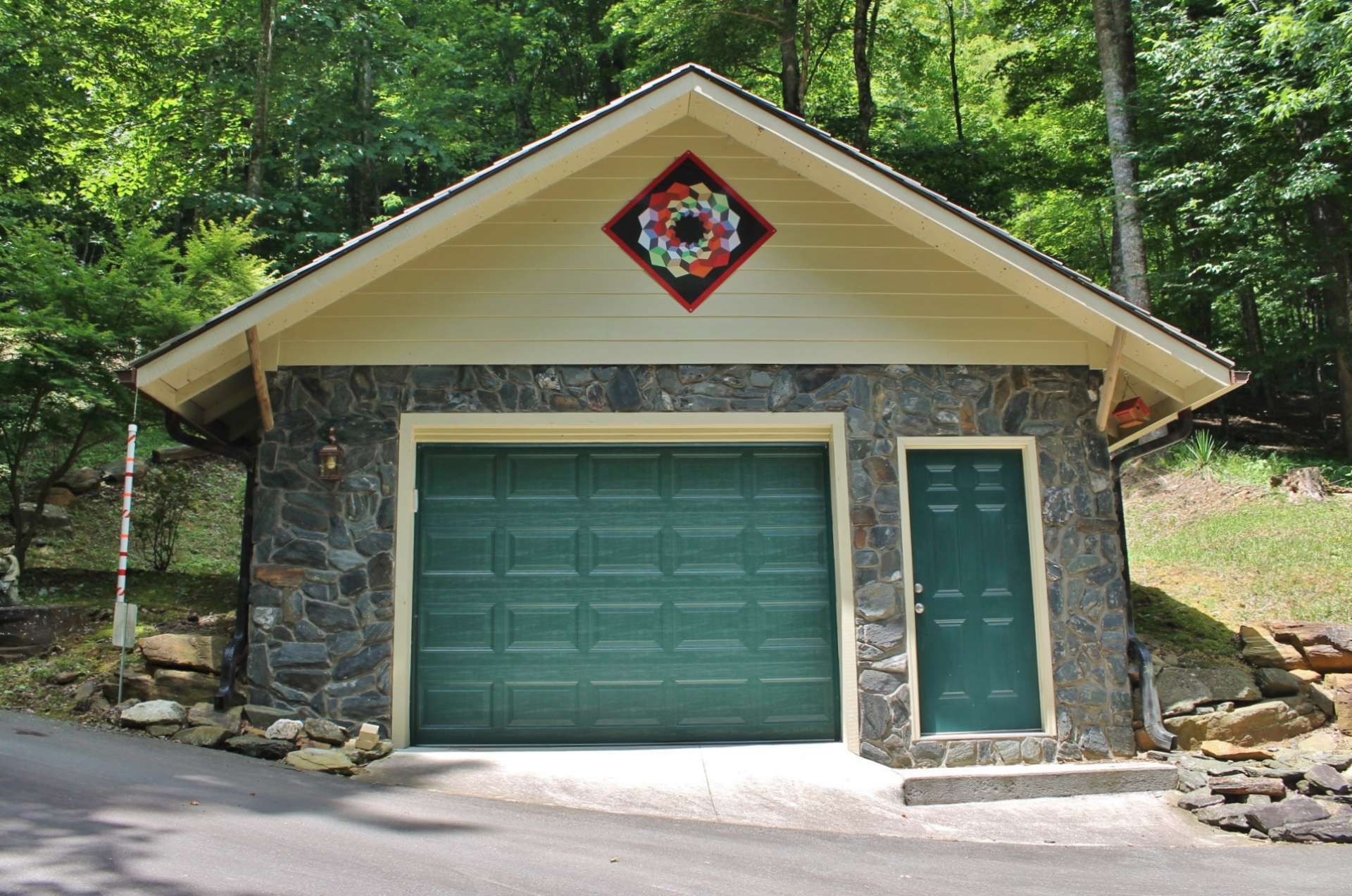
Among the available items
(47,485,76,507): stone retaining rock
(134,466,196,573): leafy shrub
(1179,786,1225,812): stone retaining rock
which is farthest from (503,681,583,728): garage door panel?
(47,485,76,507): stone retaining rock

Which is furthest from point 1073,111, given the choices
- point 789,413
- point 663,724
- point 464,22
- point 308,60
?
point 663,724

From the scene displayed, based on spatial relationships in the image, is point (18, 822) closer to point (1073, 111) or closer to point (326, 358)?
point (326, 358)

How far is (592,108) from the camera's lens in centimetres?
2103

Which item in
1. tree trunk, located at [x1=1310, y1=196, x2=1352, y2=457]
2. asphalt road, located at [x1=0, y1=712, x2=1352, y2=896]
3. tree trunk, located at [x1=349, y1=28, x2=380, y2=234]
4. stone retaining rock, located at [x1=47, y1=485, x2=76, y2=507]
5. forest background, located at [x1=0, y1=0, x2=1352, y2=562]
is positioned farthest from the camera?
tree trunk, located at [x1=349, y1=28, x2=380, y2=234]

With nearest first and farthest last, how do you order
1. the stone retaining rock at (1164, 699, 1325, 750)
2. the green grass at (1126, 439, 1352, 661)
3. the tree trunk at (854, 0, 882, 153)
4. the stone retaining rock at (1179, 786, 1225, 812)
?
the stone retaining rock at (1179, 786, 1225, 812)
the stone retaining rock at (1164, 699, 1325, 750)
the green grass at (1126, 439, 1352, 661)
the tree trunk at (854, 0, 882, 153)

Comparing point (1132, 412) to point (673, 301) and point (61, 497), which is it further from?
→ point (61, 497)

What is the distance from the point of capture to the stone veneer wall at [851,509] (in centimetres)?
652

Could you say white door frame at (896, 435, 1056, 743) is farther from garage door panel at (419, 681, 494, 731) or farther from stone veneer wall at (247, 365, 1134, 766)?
garage door panel at (419, 681, 494, 731)

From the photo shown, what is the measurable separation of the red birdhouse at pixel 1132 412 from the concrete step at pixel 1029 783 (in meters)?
2.37

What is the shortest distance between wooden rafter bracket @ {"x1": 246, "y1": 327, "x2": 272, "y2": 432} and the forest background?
9.20ft

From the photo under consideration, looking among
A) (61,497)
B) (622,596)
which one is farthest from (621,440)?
(61,497)

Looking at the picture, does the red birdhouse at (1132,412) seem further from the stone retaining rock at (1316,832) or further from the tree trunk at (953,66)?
the tree trunk at (953,66)

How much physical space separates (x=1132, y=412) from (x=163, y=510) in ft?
29.6

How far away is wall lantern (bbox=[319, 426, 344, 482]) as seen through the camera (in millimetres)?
6602
